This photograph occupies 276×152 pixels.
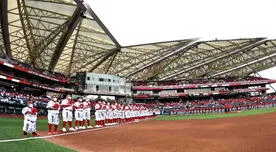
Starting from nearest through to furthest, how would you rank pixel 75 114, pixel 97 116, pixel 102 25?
pixel 75 114
pixel 97 116
pixel 102 25

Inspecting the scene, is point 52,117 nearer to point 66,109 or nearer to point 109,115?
point 66,109

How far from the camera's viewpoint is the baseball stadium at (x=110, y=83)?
58.4 ft

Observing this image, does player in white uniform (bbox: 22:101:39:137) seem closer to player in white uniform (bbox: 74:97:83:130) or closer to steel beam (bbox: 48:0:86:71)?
player in white uniform (bbox: 74:97:83:130)

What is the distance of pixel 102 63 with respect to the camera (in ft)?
235

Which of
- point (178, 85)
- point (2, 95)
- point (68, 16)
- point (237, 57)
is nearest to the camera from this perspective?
point (2, 95)

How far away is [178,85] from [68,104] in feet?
239

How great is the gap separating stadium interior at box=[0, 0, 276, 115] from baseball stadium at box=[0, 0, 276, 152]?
0.65ft

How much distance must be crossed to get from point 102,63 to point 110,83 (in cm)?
975

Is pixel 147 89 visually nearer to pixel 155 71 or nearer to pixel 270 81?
pixel 155 71

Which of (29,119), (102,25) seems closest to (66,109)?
(29,119)

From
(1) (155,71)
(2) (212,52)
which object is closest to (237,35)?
(2) (212,52)

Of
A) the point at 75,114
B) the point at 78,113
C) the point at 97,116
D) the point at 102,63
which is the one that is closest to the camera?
the point at 75,114

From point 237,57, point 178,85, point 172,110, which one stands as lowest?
point 172,110

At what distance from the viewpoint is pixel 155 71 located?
78875mm
